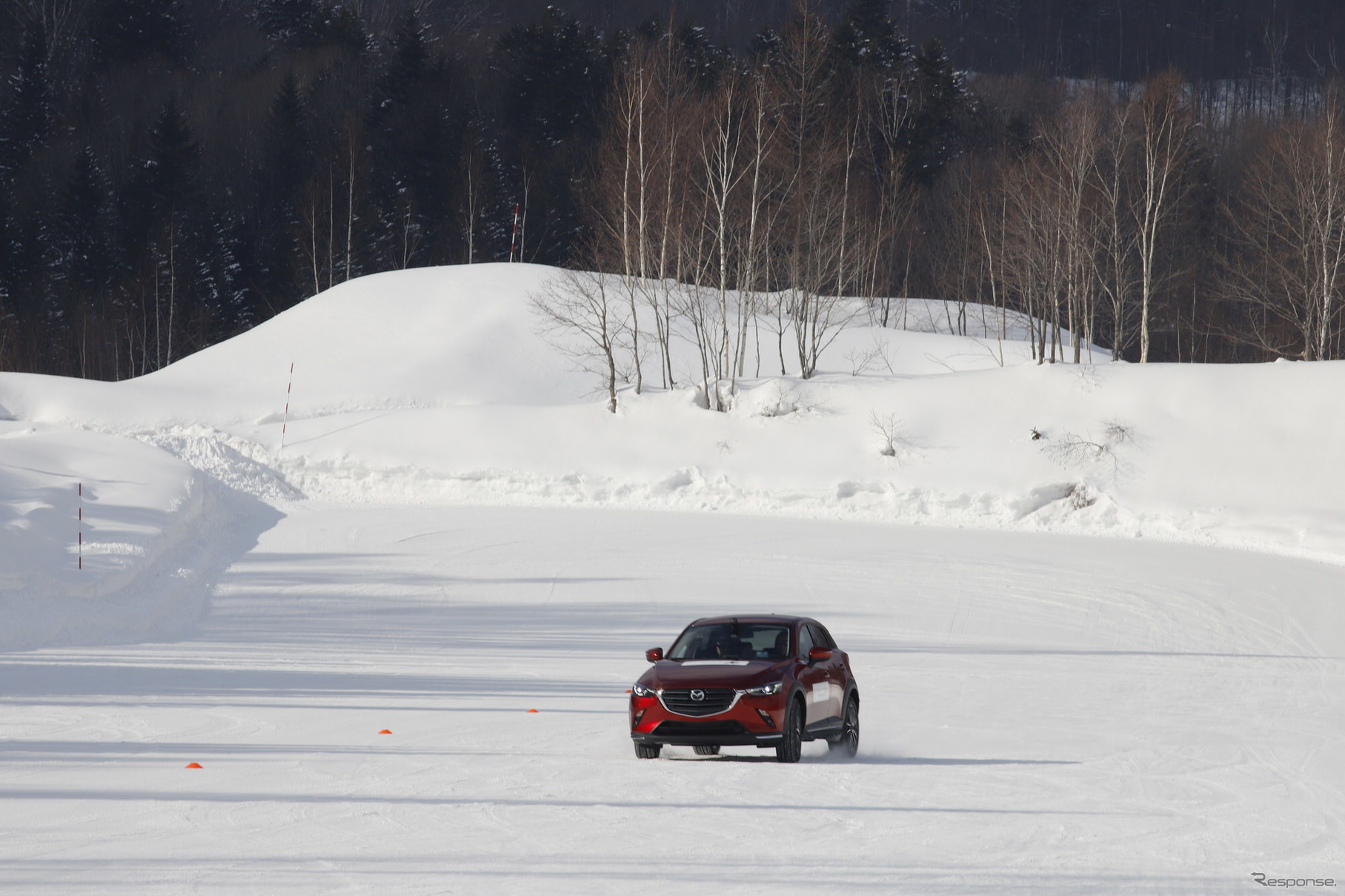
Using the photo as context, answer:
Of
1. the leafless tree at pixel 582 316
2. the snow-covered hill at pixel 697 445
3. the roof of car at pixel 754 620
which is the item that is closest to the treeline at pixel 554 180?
the leafless tree at pixel 582 316

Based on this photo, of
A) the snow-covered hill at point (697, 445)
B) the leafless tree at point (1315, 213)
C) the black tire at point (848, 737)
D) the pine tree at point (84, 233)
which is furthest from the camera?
the pine tree at point (84, 233)

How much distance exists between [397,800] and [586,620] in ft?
37.8

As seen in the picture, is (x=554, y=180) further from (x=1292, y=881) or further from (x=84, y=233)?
(x=1292, y=881)

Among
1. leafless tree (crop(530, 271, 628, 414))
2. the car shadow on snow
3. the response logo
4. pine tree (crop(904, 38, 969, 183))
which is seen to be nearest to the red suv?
the car shadow on snow

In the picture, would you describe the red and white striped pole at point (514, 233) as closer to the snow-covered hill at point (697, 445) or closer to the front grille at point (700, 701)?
the snow-covered hill at point (697, 445)

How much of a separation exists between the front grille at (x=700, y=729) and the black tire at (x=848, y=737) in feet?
4.97

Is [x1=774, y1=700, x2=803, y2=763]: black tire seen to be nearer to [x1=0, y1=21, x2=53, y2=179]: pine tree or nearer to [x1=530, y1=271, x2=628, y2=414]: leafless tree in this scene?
[x1=530, y1=271, x2=628, y2=414]: leafless tree

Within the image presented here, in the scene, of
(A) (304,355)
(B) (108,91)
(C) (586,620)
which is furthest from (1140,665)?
(B) (108,91)

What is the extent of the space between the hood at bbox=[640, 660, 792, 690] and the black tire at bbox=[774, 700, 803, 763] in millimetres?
334

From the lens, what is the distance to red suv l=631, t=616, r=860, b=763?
10594mm

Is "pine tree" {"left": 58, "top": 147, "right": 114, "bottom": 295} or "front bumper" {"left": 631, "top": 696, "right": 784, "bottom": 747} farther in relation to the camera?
"pine tree" {"left": 58, "top": 147, "right": 114, "bottom": 295}

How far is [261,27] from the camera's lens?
303ft

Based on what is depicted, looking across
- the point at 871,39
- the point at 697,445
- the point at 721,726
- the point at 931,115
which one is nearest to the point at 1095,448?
the point at 697,445

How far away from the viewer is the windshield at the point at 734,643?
1150cm
